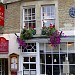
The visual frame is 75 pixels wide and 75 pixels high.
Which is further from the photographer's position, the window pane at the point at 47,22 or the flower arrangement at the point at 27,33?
the window pane at the point at 47,22

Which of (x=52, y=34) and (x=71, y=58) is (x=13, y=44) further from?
(x=71, y=58)

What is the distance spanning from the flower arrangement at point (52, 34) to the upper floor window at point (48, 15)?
369 millimetres

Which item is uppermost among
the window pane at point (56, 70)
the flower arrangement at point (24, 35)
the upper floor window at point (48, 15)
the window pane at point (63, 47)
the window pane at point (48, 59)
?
the upper floor window at point (48, 15)

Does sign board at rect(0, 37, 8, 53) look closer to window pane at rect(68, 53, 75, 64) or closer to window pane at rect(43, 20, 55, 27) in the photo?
window pane at rect(43, 20, 55, 27)

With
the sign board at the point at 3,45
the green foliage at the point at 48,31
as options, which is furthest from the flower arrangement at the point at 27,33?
the sign board at the point at 3,45

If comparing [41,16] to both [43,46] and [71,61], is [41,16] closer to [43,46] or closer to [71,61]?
[43,46]

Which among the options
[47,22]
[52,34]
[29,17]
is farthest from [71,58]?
[29,17]

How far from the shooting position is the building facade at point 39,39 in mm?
17047

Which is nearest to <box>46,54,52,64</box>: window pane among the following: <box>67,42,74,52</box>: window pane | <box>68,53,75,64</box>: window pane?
<box>68,53,75,64</box>: window pane

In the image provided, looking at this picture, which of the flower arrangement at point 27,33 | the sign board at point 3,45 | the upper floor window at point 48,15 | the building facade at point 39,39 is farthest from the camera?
the sign board at point 3,45

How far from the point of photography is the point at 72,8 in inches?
679

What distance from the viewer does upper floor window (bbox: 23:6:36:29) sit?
59.2 ft

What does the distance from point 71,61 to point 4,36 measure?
4.26m

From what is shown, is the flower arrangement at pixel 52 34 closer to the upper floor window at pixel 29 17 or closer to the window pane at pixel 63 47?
the window pane at pixel 63 47
